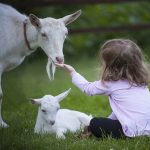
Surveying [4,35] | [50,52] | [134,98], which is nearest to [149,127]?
[134,98]

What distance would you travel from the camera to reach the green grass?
534 centimetres

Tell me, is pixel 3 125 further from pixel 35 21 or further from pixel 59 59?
pixel 35 21

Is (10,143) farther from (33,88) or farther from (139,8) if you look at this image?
(139,8)

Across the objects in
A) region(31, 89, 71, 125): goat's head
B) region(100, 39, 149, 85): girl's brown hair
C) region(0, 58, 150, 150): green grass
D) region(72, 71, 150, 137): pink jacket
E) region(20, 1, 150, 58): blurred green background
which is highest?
region(100, 39, 149, 85): girl's brown hair

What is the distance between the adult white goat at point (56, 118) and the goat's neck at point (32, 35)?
924mm

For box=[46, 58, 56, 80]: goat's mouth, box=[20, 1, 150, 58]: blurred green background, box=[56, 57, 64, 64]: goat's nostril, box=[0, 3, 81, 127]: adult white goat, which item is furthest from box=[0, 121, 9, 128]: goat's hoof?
box=[20, 1, 150, 58]: blurred green background

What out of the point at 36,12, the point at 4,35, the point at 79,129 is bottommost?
the point at 36,12

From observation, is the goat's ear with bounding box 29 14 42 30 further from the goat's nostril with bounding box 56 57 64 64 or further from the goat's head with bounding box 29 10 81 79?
the goat's nostril with bounding box 56 57 64 64

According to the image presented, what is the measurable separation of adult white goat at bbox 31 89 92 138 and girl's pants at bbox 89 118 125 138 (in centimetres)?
31

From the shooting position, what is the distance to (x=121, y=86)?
224 inches

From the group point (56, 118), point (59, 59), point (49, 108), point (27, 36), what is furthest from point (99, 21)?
point (49, 108)

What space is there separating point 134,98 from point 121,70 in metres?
0.27

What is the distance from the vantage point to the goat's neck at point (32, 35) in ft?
22.9

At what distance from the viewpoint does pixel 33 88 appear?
9.82 meters
